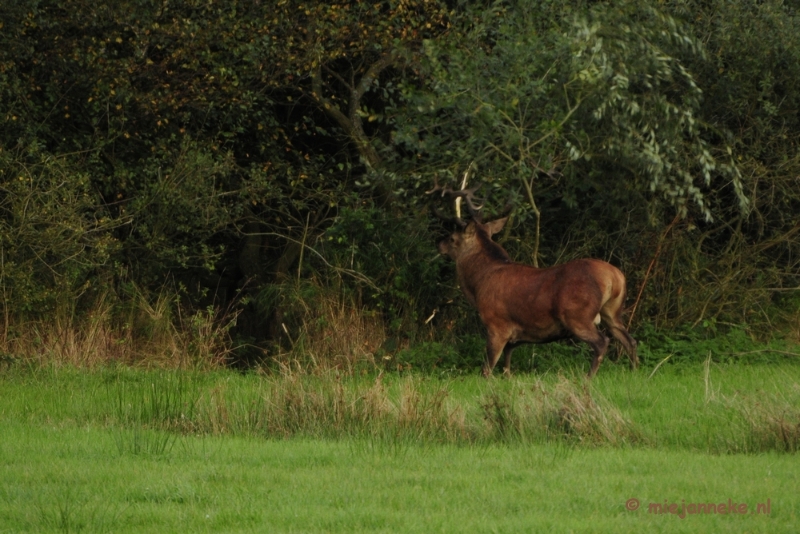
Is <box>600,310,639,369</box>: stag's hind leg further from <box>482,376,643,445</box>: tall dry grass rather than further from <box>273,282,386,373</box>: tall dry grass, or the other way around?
<box>482,376,643,445</box>: tall dry grass

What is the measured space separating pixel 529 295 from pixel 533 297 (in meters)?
0.07

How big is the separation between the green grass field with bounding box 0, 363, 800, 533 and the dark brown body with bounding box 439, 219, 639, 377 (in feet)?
2.90

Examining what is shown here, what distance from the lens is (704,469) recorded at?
25.0 ft

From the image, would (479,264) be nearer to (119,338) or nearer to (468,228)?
(468,228)

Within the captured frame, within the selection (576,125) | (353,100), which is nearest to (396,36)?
(353,100)

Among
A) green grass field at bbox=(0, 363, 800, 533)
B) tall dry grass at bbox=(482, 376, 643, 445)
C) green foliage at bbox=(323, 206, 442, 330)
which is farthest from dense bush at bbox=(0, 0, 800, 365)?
tall dry grass at bbox=(482, 376, 643, 445)

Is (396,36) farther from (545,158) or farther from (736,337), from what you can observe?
(736,337)

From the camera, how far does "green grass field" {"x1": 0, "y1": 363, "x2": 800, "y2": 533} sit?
255 inches

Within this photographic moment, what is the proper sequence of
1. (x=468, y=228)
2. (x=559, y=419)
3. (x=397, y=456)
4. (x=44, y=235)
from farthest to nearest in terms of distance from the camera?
(x=44, y=235), (x=468, y=228), (x=559, y=419), (x=397, y=456)

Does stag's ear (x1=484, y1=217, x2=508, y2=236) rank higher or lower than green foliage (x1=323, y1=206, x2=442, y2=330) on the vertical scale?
higher

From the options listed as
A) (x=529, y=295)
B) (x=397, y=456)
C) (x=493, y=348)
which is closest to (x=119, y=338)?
(x=493, y=348)

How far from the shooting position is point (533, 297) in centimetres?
1309

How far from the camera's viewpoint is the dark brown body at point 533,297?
42.1 feet

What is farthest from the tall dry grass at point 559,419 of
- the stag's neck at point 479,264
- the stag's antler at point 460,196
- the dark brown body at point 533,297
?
the stag's antler at point 460,196
